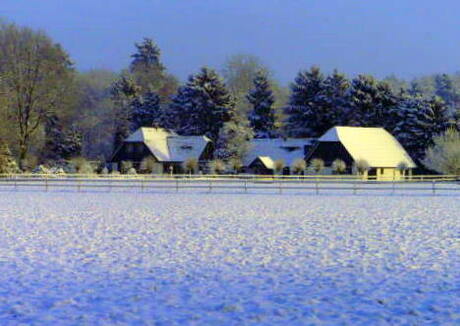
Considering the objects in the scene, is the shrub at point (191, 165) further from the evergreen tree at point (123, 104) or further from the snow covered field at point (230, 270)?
the snow covered field at point (230, 270)

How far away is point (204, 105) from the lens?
75.9 meters

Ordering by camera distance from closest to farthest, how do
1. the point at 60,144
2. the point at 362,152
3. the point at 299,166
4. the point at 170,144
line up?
1. the point at 299,166
2. the point at 362,152
3. the point at 170,144
4. the point at 60,144

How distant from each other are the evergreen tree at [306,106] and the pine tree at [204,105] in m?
7.37

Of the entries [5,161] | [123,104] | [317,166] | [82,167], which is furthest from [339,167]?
[123,104]

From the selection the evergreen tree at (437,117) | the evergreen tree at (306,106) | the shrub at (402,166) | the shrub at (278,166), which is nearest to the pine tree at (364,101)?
the evergreen tree at (306,106)

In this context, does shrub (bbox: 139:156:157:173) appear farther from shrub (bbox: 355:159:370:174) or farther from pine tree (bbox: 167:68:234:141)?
shrub (bbox: 355:159:370:174)

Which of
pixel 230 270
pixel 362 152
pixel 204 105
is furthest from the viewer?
pixel 204 105

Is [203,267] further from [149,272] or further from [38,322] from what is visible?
[38,322]

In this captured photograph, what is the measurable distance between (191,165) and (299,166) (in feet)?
38.2

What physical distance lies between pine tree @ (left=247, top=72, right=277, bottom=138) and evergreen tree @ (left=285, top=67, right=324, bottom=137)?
2.92 m

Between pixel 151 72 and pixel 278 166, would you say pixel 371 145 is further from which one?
pixel 151 72

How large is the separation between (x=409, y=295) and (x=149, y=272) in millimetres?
4648

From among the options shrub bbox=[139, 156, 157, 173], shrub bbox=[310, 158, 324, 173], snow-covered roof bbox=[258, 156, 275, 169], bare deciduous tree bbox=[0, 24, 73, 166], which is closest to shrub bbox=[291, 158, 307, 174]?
shrub bbox=[310, 158, 324, 173]

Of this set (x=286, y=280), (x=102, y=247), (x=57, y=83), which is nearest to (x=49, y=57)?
(x=57, y=83)
